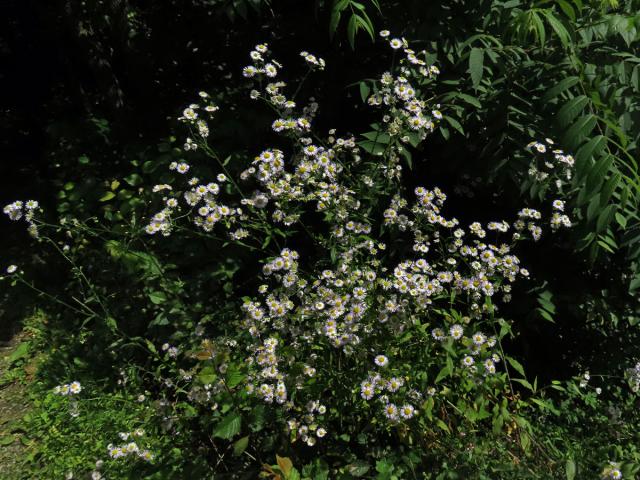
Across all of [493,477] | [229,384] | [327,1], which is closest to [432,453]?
[493,477]

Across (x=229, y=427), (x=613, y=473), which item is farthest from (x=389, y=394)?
(x=613, y=473)

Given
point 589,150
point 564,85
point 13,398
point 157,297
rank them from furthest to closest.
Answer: point 13,398, point 157,297, point 564,85, point 589,150

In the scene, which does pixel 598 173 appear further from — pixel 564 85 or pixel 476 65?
pixel 476 65

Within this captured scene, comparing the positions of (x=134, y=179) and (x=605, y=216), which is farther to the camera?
(x=134, y=179)

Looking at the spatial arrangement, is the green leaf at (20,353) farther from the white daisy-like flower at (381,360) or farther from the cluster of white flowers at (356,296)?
the white daisy-like flower at (381,360)

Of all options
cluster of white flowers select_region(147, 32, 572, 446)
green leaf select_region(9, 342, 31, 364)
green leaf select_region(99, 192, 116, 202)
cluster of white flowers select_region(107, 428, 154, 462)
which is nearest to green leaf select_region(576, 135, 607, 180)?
cluster of white flowers select_region(147, 32, 572, 446)

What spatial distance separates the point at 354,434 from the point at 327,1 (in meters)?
2.43

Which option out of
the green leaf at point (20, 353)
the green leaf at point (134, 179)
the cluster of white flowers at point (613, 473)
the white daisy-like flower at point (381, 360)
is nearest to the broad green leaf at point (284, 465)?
the white daisy-like flower at point (381, 360)

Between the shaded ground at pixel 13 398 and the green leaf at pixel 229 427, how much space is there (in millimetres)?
1571

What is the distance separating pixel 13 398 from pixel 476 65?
10.9 ft

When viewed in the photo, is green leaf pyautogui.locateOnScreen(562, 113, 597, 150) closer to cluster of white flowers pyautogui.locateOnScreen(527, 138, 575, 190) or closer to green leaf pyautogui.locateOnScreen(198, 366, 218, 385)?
cluster of white flowers pyautogui.locateOnScreen(527, 138, 575, 190)

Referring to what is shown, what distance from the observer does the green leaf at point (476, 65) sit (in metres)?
2.29

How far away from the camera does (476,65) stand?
7.57 feet

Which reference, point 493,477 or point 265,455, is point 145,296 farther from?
point 493,477
